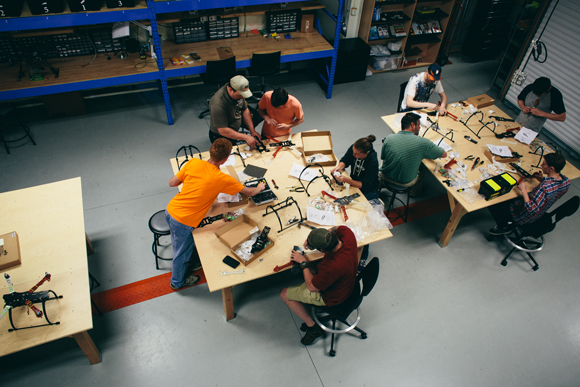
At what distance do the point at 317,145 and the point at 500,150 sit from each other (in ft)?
6.68

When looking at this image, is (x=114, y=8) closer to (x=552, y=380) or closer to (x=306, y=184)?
(x=306, y=184)

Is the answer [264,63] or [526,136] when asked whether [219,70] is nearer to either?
[264,63]

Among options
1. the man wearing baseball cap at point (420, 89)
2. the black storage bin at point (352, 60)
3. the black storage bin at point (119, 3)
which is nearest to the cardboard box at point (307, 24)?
the black storage bin at point (352, 60)

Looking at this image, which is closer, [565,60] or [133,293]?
[133,293]

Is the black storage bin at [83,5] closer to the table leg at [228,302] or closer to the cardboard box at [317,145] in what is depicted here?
the cardboard box at [317,145]

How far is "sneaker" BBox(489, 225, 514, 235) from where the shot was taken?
11.8 ft

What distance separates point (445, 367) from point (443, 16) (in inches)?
236

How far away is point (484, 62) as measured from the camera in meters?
6.90

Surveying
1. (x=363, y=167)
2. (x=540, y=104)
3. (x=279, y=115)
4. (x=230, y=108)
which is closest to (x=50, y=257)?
(x=230, y=108)

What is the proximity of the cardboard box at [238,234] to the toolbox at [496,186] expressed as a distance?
6.95 feet

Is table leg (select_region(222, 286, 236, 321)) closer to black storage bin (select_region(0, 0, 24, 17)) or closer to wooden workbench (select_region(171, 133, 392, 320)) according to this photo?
wooden workbench (select_region(171, 133, 392, 320))

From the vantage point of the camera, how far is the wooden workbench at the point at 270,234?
2.60 metres

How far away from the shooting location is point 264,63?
16.4ft

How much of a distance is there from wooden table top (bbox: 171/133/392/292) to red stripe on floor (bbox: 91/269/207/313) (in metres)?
0.79
